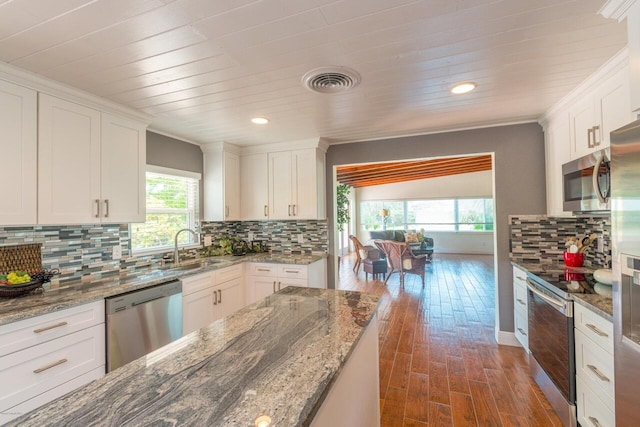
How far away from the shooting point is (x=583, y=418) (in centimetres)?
165

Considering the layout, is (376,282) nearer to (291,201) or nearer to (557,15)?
(291,201)

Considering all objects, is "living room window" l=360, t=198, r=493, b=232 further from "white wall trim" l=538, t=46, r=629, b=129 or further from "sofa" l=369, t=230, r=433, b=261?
"white wall trim" l=538, t=46, r=629, b=129

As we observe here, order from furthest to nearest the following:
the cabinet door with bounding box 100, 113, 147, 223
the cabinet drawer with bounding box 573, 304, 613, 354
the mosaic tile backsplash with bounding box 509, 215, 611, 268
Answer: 1. the mosaic tile backsplash with bounding box 509, 215, 611, 268
2. the cabinet door with bounding box 100, 113, 147, 223
3. the cabinet drawer with bounding box 573, 304, 613, 354

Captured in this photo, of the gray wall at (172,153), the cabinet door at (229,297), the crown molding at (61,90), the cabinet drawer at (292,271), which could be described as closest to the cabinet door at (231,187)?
the gray wall at (172,153)

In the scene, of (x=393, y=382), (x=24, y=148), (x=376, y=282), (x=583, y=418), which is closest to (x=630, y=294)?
(x=583, y=418)

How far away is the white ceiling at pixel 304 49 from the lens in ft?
4.17

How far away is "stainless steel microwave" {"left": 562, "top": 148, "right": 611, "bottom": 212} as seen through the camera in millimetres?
1713

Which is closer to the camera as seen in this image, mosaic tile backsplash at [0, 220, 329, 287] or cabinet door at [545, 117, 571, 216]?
mosaic tile backsplash at [0, 220, 329, 287]

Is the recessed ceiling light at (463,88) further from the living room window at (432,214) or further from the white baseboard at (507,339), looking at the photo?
the living room window at (432,214)

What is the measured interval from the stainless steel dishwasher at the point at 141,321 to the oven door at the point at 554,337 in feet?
9.36

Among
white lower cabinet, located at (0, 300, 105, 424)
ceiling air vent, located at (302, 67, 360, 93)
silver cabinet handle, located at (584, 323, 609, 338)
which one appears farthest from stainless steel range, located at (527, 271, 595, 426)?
white lower cabinet, located at (0, 300, 105, 424)

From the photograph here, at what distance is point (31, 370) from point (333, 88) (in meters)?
2.48

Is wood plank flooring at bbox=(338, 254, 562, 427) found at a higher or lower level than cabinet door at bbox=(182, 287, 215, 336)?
lower

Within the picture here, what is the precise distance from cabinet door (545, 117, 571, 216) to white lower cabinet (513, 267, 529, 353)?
2.22 feet
